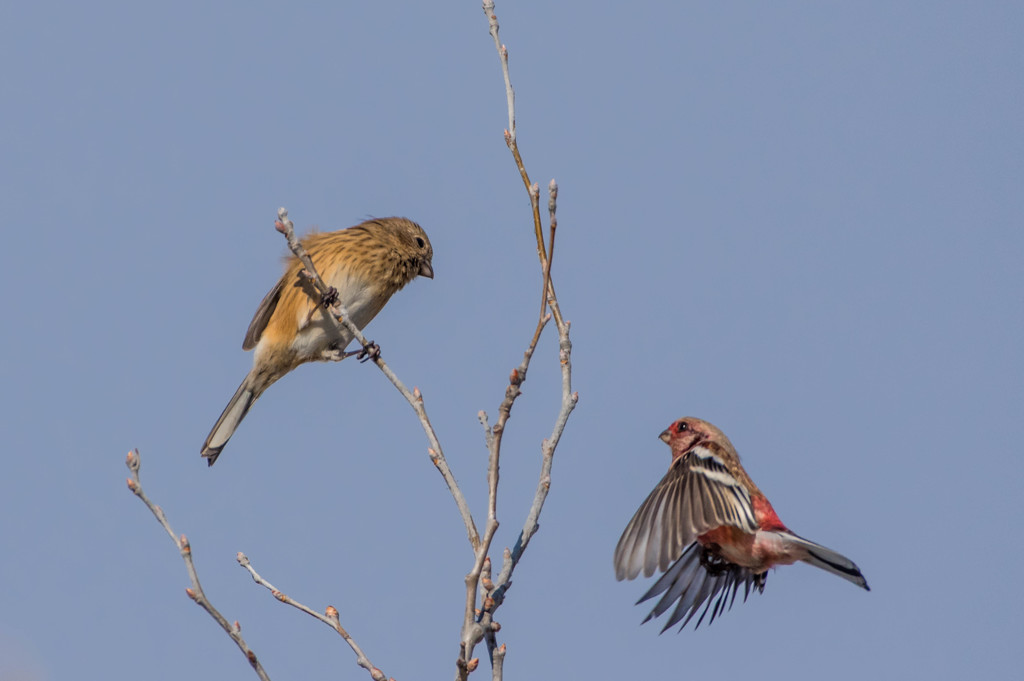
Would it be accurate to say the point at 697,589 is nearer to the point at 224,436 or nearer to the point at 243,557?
the point at 243,557

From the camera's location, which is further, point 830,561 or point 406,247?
point 406,247

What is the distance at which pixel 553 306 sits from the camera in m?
4.40

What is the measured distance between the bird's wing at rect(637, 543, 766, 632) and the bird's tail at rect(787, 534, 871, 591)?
1.75 ft

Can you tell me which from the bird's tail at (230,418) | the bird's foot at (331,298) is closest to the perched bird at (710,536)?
the bird's foot at (331,298)

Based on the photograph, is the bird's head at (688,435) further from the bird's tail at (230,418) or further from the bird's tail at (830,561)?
the bird's tail at (230,418)

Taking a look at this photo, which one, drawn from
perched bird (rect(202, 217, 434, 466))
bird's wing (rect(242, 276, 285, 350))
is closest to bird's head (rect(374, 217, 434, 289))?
perched bird (rect(202, 217, 434, 466))

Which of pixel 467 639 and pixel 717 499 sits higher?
pixel 717 499

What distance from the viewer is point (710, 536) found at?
5902 mm

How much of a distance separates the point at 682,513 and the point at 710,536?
Answer: 0.73 meters

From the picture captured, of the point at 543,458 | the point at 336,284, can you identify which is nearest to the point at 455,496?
the point at 543,458

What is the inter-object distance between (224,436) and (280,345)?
90 centimetres

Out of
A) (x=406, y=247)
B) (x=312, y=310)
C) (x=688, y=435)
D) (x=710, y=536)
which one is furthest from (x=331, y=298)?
(x=710, y=536)

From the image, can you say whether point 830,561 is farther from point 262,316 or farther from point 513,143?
point 262,316

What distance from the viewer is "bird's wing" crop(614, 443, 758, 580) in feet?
15.5
